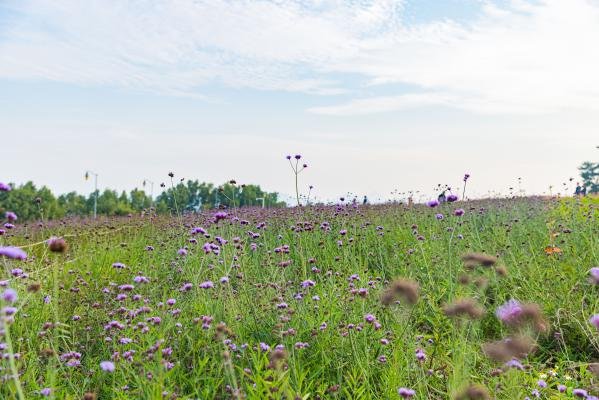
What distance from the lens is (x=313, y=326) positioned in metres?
3.75

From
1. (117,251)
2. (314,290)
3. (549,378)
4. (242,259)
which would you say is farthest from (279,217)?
(549,378)

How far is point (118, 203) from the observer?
40719mm

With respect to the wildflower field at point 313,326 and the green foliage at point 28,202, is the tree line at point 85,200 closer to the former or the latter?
the green foliage at point 28,202

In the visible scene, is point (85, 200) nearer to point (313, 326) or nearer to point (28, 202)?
point (28, 202)

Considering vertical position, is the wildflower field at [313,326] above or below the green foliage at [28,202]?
below

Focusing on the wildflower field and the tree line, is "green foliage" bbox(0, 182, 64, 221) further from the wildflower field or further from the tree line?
the wildflower field

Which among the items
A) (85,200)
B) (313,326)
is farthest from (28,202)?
(313,326)

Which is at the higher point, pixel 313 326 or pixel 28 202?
pixel 28 202

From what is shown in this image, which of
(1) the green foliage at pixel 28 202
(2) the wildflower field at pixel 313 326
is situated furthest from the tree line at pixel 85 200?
(2) the wildflower field at pixel 313 326

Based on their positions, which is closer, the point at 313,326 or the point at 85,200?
the point at 313,326

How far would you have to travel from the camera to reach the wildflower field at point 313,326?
9.31 ft

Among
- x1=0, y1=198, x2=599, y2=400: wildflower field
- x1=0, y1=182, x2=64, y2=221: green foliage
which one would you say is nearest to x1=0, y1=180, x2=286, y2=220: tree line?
x1=0, y1=182, x2=64, y2=221: green foliage

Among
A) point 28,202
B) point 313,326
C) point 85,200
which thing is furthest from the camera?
point 85,200

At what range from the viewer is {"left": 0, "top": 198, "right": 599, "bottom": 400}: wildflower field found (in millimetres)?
2838
